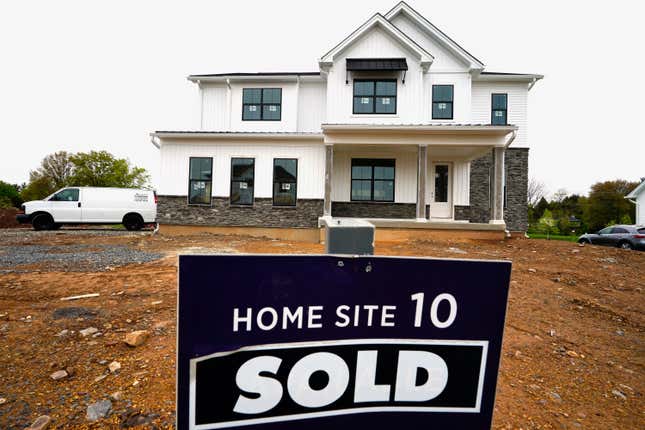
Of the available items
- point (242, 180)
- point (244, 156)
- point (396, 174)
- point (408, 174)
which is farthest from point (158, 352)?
point (408, 174)

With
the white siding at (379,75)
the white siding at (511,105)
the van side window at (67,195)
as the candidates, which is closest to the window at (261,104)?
the white siding at (379,75)

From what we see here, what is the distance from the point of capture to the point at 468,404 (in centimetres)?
108

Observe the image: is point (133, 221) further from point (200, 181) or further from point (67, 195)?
point (200, 181)

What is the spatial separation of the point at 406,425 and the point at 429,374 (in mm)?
193

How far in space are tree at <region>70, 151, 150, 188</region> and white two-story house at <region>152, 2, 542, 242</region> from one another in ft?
84.6

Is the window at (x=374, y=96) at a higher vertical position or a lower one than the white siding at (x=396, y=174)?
higher

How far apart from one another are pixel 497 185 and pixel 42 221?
1875cm

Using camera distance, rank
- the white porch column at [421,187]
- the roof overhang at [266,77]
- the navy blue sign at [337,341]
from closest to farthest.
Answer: the navy blue sign at [337,341]
the white porch column at [421,187]
the roof overhang at [266,77]

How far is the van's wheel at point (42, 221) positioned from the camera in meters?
12.7

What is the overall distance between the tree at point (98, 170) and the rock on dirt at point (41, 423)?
38100 mm

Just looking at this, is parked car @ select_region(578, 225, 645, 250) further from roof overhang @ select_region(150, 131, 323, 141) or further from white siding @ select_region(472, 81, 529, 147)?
roof overhang @ select_region(150, 131, 323, 141)

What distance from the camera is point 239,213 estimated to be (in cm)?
1220

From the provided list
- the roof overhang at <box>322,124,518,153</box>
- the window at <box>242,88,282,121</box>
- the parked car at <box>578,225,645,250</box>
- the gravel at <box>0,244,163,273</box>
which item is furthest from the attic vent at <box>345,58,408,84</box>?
the parked car at <box>578,225,645,250</box>

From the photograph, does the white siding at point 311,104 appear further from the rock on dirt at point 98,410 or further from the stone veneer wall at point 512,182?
the rock on dirt at point 98,410
